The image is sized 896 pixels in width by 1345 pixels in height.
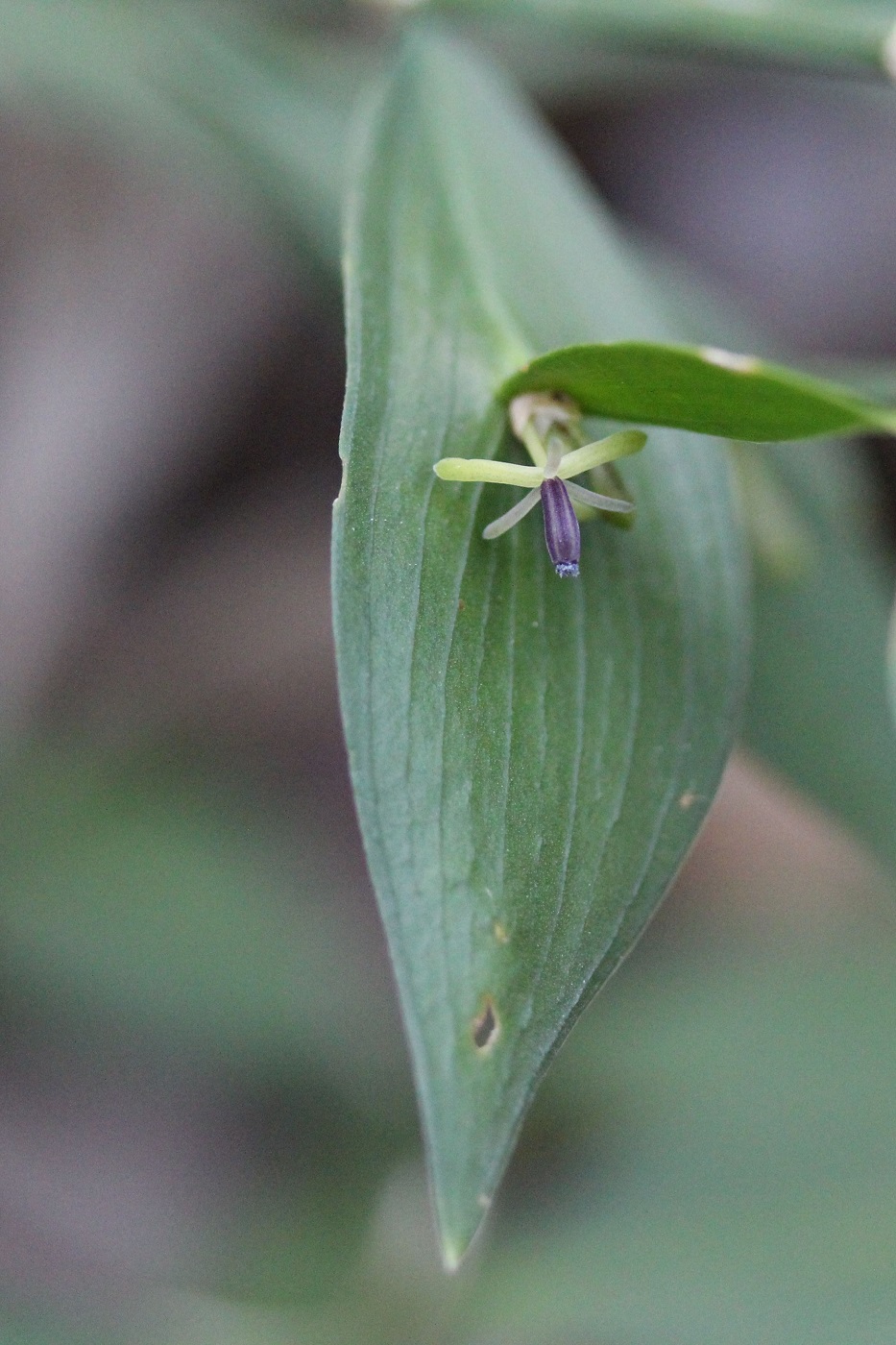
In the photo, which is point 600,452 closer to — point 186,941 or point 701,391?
point 701,391

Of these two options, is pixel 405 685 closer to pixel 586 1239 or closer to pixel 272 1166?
pixel 586 1239

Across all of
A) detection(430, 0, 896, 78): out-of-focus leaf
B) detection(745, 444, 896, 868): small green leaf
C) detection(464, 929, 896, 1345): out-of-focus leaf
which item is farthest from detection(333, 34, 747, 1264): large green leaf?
detection(464, 929, 896, 1345): out-of-focus leaf

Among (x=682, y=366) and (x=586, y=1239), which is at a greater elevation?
(x=682, y=366)

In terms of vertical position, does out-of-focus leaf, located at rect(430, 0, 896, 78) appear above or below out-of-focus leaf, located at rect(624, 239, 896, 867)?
above

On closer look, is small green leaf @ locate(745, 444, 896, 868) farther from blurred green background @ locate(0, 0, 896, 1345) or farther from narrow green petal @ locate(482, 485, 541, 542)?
narrow green petal @ locate(482, 485, 541, 542)

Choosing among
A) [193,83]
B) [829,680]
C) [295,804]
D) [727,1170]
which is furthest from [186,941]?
[193,83]

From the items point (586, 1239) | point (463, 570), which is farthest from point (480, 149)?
point (586, 1239)

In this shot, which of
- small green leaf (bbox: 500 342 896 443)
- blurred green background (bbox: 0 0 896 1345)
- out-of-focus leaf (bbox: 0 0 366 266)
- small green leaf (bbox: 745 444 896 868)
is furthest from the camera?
out-of-focus leaf (bbox: 0 0 366 266)
